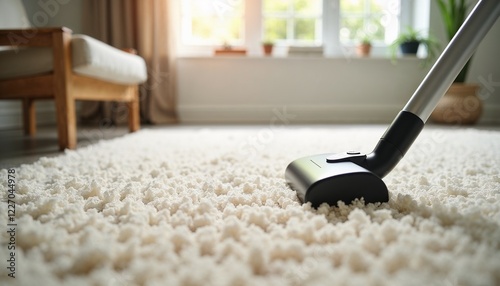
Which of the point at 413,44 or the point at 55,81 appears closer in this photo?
the point at 55,81

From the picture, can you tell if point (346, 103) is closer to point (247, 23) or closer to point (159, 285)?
point (247, 23)

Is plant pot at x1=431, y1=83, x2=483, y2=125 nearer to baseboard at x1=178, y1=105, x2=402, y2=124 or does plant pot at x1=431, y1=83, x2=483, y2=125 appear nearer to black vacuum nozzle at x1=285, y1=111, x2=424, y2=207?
baseboard at x1=178, y1=105, x2=402, y2=124

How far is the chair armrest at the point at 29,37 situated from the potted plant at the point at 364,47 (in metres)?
2.34

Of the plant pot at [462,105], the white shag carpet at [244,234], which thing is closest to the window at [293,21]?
the plant pot at [462,105]

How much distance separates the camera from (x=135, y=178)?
889 mm

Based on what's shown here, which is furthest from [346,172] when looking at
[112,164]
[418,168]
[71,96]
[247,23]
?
[247,23]

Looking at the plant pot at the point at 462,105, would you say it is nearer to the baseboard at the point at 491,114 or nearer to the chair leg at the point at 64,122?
the baseboard at the point at 491,114

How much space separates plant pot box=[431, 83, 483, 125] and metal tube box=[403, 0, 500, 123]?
2.20 metres

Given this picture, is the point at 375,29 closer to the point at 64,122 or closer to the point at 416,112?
the point at 64,122

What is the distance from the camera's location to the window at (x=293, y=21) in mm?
3174

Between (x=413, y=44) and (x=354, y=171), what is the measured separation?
8.99 feet

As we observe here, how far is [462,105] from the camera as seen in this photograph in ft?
8.62

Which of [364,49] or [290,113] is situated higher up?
[364,49]

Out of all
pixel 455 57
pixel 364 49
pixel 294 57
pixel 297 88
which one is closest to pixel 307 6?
pixel 294 57
